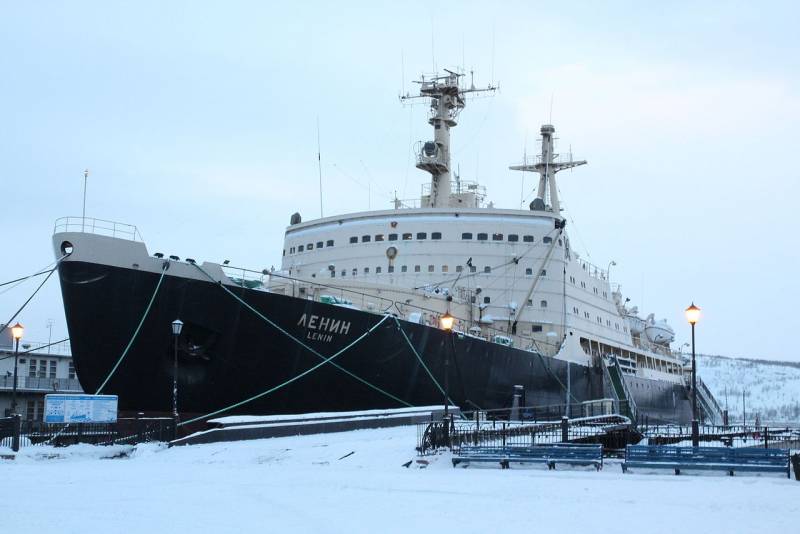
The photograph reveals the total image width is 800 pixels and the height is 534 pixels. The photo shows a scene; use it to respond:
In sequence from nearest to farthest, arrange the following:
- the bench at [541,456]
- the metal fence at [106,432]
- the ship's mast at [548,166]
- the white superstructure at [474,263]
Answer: the bench at [541,456] < the metal fence at [106,432] < the white superstructure at [474,263] < the ship's mast at [548,166]

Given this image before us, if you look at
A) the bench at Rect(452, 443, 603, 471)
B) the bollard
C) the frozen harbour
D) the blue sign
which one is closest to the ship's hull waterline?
the blue sign

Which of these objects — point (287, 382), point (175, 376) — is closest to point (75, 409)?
point (175, 376)

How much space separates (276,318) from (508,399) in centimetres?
1208

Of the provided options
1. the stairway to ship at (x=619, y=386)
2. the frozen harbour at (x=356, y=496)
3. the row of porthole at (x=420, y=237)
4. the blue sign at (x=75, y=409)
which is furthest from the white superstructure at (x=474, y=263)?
the frozen harbour at (x=356, y=496)

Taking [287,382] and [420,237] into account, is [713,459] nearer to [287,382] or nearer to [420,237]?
[287,382]

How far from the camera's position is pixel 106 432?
21438mm

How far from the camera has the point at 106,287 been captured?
69.2ft

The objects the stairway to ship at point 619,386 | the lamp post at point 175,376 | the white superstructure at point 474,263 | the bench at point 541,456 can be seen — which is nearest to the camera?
the bench at point 541,456

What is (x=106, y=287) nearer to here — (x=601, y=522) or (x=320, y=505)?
(x=320, y=505)

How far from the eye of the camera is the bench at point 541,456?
57.1 ft

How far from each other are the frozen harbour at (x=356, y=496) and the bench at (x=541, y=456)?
22cm

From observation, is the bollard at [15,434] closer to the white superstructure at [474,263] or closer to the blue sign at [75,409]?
the blue sign at [75,409]

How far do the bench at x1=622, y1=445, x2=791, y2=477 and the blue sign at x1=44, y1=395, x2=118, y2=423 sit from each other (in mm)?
11703

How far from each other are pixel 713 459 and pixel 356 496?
24.5 ft
